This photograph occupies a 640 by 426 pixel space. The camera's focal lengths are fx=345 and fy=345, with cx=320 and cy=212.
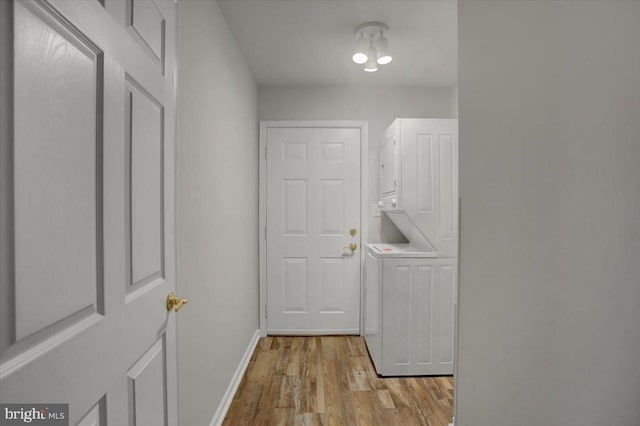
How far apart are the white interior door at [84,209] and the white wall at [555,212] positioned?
3.32 feet

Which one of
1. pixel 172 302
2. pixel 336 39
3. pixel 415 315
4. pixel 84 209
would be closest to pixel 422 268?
pixel 415 315

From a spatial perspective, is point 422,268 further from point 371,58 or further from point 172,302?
point 172,302

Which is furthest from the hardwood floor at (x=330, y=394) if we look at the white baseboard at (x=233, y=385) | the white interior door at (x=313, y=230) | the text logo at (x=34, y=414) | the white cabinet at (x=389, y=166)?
the text logo at (x=34, y=414)

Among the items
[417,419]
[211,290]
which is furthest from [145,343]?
[417,419]

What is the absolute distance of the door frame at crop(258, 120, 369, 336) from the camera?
3340mm

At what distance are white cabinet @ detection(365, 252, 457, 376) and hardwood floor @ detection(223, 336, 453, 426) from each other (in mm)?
122

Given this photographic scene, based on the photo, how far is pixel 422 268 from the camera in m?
2.53

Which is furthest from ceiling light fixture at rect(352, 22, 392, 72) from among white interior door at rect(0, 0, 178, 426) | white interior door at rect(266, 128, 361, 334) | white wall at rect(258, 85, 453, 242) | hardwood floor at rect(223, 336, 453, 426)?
hardwood floor at rect(223, 336, 453, 426)

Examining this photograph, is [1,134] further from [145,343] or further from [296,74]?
[296,74]

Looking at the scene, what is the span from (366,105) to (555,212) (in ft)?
8.96

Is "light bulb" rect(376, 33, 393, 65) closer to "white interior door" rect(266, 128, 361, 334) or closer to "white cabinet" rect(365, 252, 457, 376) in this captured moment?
"white interior door" rect(266, 128, 361, 334)

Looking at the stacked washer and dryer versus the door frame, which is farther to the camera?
the door frame

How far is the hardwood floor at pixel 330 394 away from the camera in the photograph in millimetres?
2006

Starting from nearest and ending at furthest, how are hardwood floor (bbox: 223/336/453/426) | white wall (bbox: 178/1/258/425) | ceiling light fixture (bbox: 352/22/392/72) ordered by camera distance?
white wall (bbox: 178/1/258/425), hardwood floor (bbox: 223/336/453/426), ceiling light fixture (bbox: 352/22/392/72)
